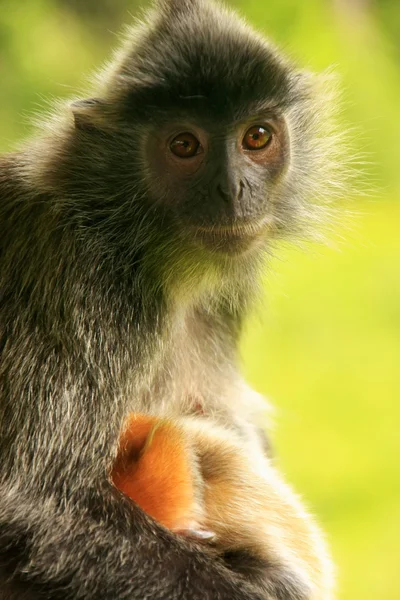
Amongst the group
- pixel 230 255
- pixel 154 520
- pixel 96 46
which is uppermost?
pixel 96 46

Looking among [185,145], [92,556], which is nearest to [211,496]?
[92,556]

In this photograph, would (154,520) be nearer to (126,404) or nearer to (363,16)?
(126,404)

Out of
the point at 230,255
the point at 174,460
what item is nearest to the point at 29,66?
the point at 230,255

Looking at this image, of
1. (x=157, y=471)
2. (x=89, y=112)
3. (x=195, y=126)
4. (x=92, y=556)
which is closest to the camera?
(x=92, y=556)

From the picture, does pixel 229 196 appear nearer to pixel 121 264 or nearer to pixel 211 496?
pixel 121 264

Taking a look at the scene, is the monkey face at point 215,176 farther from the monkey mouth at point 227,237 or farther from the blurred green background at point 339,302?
the blurred green background at point 339,302

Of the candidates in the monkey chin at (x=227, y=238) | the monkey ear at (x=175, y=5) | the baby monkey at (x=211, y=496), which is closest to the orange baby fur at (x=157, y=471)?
the baby monkey at (x=211, y=496)

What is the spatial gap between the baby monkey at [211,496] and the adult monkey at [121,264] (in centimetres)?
8

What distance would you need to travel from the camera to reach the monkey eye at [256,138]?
4.27 metres

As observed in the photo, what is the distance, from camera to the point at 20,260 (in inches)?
165

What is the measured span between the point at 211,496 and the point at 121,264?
3.10 feet

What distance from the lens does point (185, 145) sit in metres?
4.20

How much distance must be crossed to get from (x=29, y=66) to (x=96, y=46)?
42 cm

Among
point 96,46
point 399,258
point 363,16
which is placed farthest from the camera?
point 399,258
